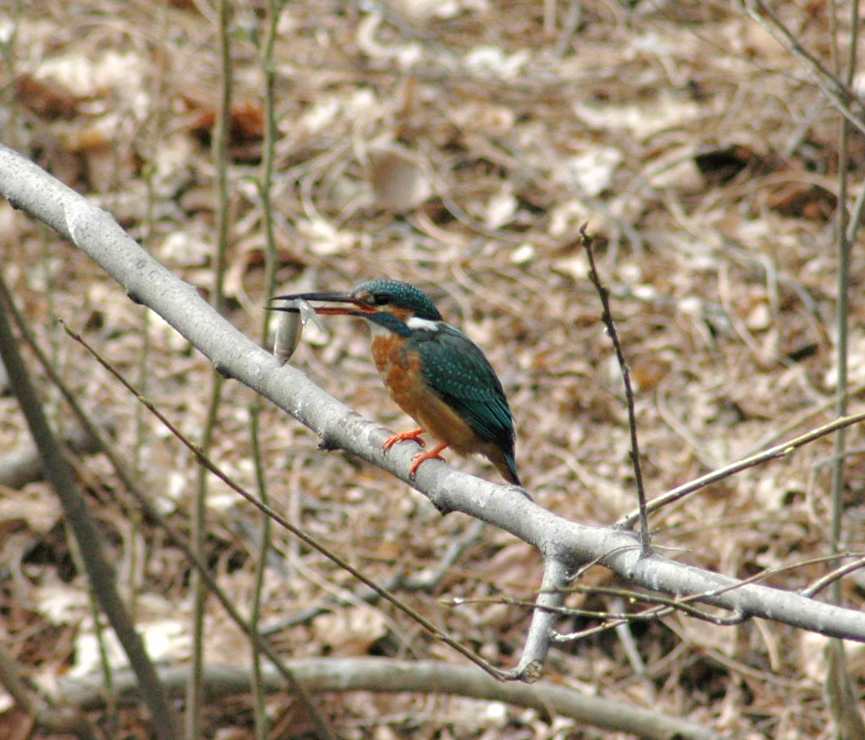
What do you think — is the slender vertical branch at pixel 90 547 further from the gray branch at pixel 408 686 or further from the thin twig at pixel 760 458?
the thin twig at pixel 760 458

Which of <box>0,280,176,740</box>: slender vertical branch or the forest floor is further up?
the forest floor

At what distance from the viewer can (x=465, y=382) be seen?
352cm

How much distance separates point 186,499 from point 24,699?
5.00 feet

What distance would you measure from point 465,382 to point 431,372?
0.10m

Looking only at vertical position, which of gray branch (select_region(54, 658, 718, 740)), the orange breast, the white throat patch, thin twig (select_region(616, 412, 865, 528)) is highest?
the white throat patch

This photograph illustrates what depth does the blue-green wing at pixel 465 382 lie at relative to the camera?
11.5 ft

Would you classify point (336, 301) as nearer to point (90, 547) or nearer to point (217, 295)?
point (217, 295)

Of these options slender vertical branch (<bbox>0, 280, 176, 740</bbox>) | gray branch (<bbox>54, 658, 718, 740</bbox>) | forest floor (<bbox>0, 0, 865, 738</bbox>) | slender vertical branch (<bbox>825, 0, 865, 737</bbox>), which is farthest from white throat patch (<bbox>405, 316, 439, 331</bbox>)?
gray branch (<bbox>54, 658, 718, 740</bbox>)

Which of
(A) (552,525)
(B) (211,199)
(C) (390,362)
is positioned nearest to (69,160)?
(B) (211,199)

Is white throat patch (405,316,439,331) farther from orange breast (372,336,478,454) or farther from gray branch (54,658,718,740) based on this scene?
gray branch (54,658,718,740)

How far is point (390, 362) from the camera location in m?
3.54

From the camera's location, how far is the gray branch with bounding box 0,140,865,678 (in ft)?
5.96

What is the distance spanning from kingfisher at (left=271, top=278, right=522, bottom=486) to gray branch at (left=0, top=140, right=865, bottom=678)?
1.05 m

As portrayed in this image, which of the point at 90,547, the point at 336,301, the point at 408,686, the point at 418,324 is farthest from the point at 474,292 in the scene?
the point at 90,547
